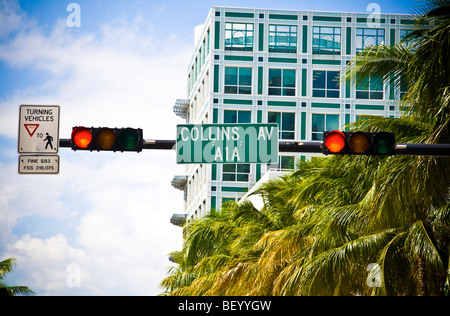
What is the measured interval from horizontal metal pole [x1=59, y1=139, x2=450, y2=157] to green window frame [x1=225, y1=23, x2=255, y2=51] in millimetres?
52619

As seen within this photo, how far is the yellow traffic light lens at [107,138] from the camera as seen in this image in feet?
47.4

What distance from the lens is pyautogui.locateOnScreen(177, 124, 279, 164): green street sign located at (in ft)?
48.4

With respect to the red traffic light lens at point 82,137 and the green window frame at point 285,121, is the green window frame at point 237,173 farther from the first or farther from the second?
the red traffic light lens at point 82,137

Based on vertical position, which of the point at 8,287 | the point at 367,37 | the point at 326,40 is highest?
the point at 367,37

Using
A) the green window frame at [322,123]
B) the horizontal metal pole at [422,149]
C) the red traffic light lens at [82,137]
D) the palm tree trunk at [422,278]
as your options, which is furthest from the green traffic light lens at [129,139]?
the green window frame at [322,123]

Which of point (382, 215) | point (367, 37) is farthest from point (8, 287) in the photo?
point (367, 37)

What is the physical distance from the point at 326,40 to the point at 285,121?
25.0 ft

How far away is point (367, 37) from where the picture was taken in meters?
67.9

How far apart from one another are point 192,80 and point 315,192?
55593 mm

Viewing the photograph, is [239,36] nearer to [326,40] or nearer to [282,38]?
[282,38]

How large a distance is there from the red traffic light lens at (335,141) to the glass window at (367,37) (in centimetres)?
5390

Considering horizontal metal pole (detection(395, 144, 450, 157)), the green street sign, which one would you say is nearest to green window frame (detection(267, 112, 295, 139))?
the green street sign
